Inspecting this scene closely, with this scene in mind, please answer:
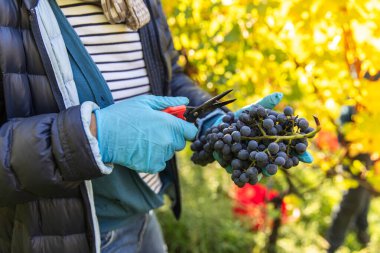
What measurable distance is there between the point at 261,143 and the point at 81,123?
47cm

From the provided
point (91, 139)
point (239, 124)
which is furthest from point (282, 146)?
point (91, 139)

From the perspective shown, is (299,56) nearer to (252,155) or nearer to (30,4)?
(252,155)

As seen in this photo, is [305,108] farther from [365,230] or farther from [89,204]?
[365,230]

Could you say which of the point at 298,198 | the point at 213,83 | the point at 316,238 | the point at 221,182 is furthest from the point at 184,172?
the point at 213,83

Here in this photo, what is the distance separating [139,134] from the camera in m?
1.21

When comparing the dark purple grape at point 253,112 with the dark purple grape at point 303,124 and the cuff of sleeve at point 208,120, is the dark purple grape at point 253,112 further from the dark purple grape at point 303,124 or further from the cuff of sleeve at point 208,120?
the cuff of sleeve at point 208,120

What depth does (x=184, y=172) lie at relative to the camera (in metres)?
3.62

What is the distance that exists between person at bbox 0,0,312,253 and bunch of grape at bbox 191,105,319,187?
15 cm

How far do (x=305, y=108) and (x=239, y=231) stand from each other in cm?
139

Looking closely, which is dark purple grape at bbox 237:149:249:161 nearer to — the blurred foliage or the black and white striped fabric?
the black and white striped fabric

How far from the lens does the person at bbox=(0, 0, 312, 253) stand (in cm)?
110

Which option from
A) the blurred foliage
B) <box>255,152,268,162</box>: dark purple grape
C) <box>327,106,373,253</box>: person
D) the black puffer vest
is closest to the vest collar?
the black puffer vest

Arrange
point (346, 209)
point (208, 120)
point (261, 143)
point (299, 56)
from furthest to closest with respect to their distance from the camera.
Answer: point (346, 209) < point (299, 56) < point (208, 120) < point (261, 143)

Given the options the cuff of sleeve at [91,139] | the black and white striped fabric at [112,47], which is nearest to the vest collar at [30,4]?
the black and white striped fabric at [112,47]
